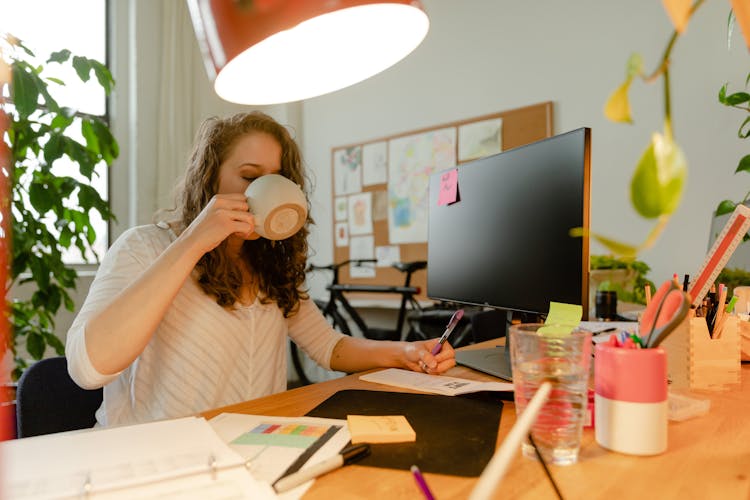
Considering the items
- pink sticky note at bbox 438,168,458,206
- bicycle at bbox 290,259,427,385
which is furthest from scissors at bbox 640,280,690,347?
bicycle at bbox 290,259,427,385

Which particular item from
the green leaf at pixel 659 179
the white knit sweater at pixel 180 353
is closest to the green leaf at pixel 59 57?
the white knit sweater at pixel 180 353

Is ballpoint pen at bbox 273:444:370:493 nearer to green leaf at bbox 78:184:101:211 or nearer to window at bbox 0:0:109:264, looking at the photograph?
green leaf at bbox 78:184:101:211

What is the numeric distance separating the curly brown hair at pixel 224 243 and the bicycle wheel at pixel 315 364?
226 cm

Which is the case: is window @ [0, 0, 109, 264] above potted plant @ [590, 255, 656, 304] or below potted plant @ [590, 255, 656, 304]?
above

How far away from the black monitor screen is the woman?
0.67 ft

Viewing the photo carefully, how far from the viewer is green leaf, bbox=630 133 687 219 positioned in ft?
0.82

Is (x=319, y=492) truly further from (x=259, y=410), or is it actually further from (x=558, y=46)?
(x=558, y=46)

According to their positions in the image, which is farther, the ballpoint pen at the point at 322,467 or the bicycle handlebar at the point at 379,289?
the bicycle handlebar at the point at 379,289

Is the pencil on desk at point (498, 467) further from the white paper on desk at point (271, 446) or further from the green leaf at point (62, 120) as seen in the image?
the green leaf at point (62, 120)

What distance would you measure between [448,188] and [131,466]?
0.95 m

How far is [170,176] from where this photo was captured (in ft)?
12.5

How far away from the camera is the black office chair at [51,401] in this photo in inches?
38.5

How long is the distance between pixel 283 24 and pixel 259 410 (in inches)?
22.8

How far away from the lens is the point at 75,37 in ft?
12.0
